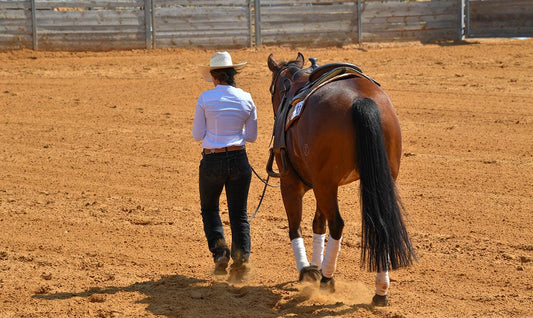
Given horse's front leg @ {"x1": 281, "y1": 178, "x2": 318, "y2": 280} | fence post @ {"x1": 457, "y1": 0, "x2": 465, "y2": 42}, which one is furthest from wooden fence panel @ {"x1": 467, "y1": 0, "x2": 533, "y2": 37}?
horse's front leg @ {"x1": 281, "y1": 178, "x2": 318, "y2": 280}

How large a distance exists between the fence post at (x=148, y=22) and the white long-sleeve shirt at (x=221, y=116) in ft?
45.3

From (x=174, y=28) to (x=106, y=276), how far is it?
46.1ft

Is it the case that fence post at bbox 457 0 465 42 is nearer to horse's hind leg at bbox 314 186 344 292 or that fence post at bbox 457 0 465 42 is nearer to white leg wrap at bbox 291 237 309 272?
white leg wrap at bbox 291 237 309 272

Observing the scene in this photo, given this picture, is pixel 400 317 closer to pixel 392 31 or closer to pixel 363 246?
pixel 363 246

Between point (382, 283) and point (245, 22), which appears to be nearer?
point (382, 283)

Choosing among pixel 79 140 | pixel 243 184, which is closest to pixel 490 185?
pixel 243 184

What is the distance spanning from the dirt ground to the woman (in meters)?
0.38

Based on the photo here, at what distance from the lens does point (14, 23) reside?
1928 cm

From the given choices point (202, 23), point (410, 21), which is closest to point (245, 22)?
point (202, 23)

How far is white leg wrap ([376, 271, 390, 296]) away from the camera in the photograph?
6.07 meters

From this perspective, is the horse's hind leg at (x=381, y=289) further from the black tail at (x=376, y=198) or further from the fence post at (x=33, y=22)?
the fence post at (x=33, y=22)

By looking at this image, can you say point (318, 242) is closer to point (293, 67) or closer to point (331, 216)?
point (331, 216)

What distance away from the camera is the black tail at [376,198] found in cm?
579

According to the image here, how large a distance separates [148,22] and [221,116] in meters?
14.0
